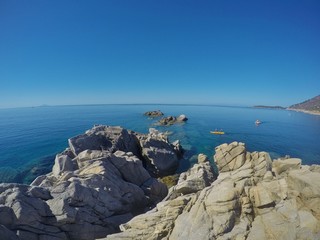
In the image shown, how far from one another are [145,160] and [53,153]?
34.3 meters

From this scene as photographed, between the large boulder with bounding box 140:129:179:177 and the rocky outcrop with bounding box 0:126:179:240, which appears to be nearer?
the rocky outcrop with bounding box 0:126:179:240

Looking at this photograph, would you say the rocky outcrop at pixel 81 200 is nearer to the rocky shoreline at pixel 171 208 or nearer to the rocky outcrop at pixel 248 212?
the rocky shoreline at pixel 171 208

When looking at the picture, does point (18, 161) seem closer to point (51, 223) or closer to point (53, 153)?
point (53, 153)

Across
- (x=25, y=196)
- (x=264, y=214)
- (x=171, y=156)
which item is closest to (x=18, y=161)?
(x=171, y=156)

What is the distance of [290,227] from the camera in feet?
46.0

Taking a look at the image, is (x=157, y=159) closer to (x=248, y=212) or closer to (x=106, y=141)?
(x=106, y=141)

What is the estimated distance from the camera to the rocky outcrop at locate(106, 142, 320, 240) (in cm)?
1430

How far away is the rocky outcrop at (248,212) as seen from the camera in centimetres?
1430

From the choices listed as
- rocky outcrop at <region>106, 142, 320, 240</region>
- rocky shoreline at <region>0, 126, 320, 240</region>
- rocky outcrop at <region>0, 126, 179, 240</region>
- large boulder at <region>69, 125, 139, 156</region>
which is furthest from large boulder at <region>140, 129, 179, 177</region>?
rocky outcrop at <region>106, 142, 320, 240</region>

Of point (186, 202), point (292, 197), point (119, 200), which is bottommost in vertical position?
point (119, 200)

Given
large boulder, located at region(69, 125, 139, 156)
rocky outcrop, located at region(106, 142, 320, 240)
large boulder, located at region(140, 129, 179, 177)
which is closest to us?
rocky outcrop, located at region(106, 142, 320, 240)

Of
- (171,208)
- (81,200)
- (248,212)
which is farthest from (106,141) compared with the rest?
(248,212)

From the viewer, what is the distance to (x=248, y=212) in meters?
16.3

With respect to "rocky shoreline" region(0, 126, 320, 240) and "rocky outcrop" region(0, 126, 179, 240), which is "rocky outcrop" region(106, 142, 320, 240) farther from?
"rocky outcrop" region(0, 126, 179, 240)
